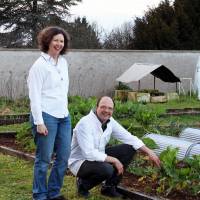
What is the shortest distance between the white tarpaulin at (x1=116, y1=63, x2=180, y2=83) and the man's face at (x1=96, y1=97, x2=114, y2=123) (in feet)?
39.2

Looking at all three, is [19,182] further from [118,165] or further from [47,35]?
[47,35]

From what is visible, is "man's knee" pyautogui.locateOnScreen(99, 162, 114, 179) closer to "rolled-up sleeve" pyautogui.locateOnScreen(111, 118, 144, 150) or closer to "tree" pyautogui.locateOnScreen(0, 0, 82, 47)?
"rolled-up sleeve" pyautogui.locateOnScreen(111, 118, 144, 150)

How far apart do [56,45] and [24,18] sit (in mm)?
28925

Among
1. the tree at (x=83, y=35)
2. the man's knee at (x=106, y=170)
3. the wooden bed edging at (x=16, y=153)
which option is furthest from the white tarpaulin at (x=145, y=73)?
the tree at (x=83, y=35)

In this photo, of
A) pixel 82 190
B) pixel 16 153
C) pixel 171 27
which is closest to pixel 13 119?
pixel 16 153

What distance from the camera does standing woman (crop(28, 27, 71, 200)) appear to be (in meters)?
5.54

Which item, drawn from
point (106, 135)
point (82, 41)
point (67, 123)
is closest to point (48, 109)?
point (67, 123)

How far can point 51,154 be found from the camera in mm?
5793

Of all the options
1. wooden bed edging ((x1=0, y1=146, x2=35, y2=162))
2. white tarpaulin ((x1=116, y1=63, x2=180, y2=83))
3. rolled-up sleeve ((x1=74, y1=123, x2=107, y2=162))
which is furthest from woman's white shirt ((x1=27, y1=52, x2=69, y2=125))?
white tarpaulin ((x1=116, y1=63, x2=180, y2=83))

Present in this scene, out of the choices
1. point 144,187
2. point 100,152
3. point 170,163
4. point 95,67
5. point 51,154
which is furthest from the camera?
point 95,67

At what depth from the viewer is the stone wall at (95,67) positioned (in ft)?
59.5

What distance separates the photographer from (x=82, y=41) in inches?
1297

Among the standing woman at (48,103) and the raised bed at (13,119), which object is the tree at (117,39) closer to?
the raised bed at (13,119)

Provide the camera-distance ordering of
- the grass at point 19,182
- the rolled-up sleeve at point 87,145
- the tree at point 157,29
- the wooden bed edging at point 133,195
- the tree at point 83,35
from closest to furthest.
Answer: the rolled-up sleeve at point 87,145 < the wooden bed edging at point 133,195 < the grass at point 19,182 < the tree at point 157,29 < the tree at point 83,35
